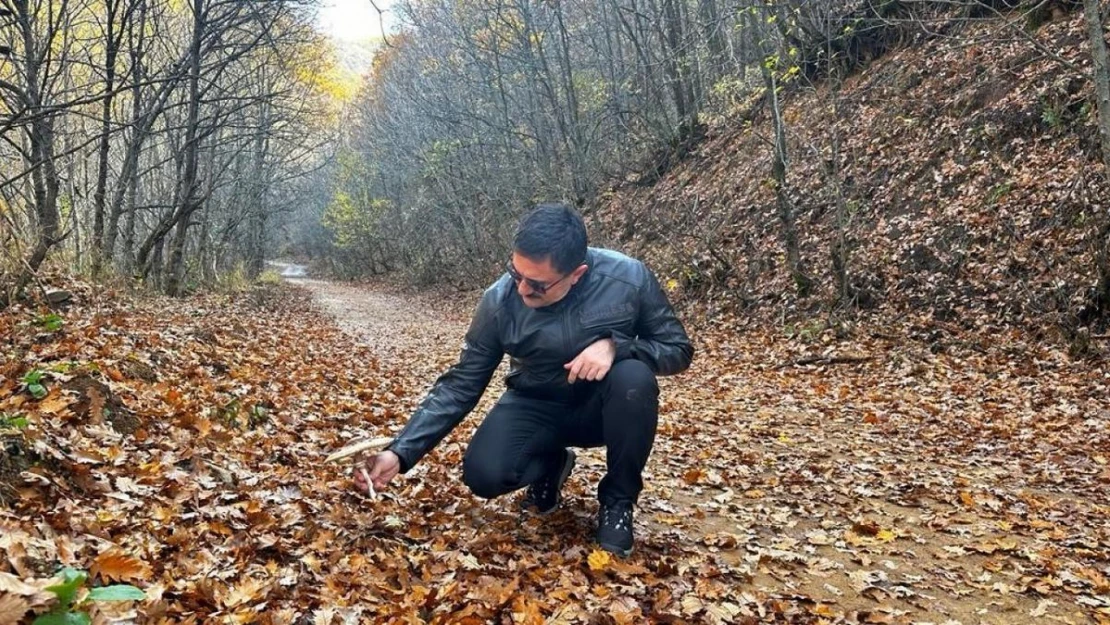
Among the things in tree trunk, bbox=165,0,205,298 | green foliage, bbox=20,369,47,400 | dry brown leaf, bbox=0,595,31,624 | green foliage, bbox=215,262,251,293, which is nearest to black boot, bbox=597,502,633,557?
dry brown leaf, bbox=0,595,31,624

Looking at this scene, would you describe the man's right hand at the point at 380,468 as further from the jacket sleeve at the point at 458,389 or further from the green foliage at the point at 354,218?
the green foliage at the point at 354,218

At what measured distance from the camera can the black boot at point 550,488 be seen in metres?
3.73

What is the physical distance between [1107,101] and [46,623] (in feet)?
27.4

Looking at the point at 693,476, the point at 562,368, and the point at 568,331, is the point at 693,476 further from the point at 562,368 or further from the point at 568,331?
the point at 568,331

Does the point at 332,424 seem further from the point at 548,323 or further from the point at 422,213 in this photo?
the point at 422,213

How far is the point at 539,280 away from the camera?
125 inches

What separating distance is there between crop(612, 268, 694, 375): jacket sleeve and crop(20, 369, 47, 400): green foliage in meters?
→ 2.98

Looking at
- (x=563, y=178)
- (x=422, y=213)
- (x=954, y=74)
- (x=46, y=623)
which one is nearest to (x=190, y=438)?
(x=46, y=623)

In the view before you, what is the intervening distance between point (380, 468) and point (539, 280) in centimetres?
98

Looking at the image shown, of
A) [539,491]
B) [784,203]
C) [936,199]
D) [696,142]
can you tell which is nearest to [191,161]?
[784,203]

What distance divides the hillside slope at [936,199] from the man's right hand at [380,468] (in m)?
6.74

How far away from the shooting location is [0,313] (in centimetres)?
653

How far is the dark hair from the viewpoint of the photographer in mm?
3111

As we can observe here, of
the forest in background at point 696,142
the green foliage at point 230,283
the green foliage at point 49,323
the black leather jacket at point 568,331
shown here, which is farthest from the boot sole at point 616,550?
the green foliage at point 230,283
